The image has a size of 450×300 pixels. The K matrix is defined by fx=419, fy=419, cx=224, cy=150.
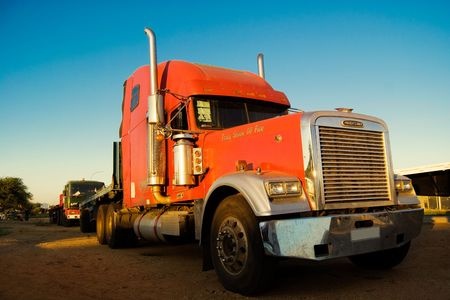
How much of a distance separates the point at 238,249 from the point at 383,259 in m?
2.45

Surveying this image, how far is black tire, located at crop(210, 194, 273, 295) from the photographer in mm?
4547

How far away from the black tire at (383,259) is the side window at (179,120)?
3.32m

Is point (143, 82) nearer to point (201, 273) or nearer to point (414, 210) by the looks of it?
point (201, 273)

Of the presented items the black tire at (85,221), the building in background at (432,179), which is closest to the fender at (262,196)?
the black tire at (85,221)

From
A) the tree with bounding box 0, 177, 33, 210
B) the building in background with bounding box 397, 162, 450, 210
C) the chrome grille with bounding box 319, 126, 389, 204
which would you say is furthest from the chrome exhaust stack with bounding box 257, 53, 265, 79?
the tree with bounding box 0, 177, 33, 210

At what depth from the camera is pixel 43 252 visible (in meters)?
9.38

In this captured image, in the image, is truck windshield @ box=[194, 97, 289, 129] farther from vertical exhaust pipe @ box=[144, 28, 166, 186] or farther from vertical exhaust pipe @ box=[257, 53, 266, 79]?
vertical exhaust pipe @ box=[257, 53, 266, 79]

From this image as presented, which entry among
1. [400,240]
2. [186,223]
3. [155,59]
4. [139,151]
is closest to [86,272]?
[186,223]

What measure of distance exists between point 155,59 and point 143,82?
182 centimetres

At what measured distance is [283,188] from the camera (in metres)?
4.56

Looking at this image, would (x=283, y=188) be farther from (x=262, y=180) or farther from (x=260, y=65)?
(x=260, y=65)

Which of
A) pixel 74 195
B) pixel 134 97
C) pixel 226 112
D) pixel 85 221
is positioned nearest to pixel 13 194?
pixel 74 195

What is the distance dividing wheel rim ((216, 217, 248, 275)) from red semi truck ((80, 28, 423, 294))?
0.01 metres

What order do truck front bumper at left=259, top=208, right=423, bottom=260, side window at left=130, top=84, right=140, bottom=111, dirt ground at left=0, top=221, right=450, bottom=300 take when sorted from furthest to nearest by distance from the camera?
side window at left=130, top=84, right=140, bottom=111 < dirt ground at left=0, top=221, right=450, bottom=300 < truck front bumper at left=259, top=208, right=423, bottom=260
